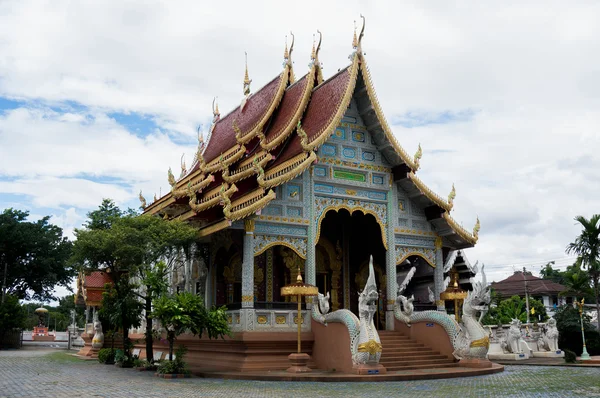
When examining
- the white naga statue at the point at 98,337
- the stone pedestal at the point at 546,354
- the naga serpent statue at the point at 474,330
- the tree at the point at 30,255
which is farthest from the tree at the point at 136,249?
the tree at the point at 30,255

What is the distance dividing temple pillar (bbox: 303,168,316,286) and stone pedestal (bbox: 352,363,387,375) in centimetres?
321

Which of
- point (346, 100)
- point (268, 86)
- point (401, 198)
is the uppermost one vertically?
point (268, 86)

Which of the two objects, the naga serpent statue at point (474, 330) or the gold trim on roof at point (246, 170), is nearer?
the naga serpent statue at point (474, 330)

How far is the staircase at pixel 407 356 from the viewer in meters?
16.0

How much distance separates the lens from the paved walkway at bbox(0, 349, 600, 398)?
36.0 ft

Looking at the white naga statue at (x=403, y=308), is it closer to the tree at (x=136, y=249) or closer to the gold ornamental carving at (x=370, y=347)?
the gold ornamental carving at (x=370, y=347)

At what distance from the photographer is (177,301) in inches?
589

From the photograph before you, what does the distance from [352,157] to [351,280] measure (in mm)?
4750

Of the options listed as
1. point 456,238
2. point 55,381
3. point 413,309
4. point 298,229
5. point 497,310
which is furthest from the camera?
point 497,310

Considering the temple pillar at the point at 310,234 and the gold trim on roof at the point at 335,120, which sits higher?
the gold trim on roof at the point at 335,120

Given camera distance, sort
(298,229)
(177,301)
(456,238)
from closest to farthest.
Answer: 1. (177,301)
2. (298,229)
3. (456,238)

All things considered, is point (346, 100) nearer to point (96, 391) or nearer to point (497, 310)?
point (96, 391)

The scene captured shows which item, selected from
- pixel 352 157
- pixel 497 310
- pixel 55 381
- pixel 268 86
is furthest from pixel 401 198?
pixel 497 310

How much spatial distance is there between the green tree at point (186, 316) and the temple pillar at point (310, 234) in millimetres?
2777
